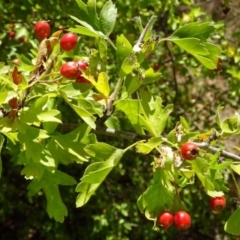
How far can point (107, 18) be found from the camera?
1614 millimetres

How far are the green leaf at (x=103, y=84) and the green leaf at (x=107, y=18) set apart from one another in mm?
198

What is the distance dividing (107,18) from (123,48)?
22cm

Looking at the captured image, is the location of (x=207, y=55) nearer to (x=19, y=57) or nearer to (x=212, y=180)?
(x=212, y=180)

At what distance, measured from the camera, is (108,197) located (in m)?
3.68

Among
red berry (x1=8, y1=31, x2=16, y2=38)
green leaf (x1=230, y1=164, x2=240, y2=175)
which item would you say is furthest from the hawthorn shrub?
red berry (x1=8, y1=31, x2=16, y2=38)

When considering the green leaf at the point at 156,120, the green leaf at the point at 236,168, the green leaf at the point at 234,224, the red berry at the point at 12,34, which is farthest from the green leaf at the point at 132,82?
the red berry at the point at 12,34

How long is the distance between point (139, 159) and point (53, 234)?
781 mm

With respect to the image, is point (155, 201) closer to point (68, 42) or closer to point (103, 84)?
point (103, 84)

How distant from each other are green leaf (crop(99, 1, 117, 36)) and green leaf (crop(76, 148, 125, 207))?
37 cm

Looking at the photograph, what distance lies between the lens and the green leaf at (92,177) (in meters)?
1.43

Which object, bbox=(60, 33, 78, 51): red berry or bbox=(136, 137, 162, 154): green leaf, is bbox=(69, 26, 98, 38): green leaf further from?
bbox=(136, 137, 162, 154): green leaf

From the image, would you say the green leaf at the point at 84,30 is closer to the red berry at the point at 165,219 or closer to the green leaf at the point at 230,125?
the green leaf at the point at 230,125

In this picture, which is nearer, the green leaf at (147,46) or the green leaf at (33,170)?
the green leaf at (147,46)

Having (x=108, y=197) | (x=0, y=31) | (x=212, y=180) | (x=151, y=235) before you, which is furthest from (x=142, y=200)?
(x=151, y=235)
